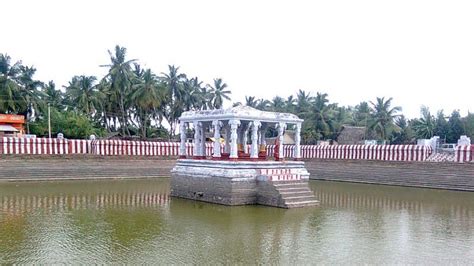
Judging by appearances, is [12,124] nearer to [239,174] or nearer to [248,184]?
[239,174]

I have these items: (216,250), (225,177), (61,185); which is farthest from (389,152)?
(216,250)

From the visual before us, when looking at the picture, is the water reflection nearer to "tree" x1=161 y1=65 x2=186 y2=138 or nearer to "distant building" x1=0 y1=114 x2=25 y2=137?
"distant building" x1=0 y1=114 x2=25 y2=137

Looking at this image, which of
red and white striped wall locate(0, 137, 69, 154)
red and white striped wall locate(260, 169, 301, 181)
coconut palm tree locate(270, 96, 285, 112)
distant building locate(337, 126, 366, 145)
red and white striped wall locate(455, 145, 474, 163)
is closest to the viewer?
red and white striped wall locate(260, 169, 301, 181)

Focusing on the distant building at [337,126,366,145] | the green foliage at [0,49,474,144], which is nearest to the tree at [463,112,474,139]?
the green foliage at [0,49,474,144]

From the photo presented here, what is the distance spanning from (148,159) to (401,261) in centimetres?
2132

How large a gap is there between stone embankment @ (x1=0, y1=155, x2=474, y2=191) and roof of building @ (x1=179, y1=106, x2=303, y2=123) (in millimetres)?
8975

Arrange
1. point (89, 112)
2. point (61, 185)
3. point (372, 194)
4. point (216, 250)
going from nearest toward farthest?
point (216, 250) < point (372, 194) < point (61, 185) < point (89, 112)

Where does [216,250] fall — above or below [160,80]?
below

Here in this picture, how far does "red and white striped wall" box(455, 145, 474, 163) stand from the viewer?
2119 cm

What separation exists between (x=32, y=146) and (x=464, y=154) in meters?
21.5

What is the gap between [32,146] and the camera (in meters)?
23.7

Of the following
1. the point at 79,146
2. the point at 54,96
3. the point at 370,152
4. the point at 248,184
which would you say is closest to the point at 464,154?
the point at 370,152

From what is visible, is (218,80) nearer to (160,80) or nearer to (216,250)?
(160,80)

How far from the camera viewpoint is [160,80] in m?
39.6
